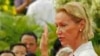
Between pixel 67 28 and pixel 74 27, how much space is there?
0.06 meters

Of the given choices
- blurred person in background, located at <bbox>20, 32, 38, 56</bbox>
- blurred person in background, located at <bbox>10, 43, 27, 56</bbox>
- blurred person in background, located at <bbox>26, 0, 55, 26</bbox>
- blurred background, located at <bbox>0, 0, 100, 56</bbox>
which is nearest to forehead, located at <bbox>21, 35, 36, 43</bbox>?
blurred person in background, located at <bbox>20, 32, 38, 56</bbox>

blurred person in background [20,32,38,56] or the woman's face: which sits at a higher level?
the woman's face

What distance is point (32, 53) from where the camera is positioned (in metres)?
7.54

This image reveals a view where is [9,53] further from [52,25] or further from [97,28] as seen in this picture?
[97,28]

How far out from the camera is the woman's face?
354cm

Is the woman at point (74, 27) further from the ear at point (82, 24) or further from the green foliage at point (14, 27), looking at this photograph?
the green foliage at point (14, 27)

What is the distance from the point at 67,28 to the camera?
3.55 m

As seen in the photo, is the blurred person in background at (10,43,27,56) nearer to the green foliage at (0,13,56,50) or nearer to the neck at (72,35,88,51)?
the green foliage at (0,13,56,50)

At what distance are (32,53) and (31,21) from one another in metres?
2.05

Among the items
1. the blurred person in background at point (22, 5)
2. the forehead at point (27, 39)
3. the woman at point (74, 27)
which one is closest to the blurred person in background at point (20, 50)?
the forehead at point (27, 39)

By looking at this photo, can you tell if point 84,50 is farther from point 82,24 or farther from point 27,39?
point 27,39

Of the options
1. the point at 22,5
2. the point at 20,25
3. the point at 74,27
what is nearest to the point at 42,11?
the point at 20,25

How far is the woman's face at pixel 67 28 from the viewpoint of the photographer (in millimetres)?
3539

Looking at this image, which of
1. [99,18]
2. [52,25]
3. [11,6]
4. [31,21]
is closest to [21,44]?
[52,25]
